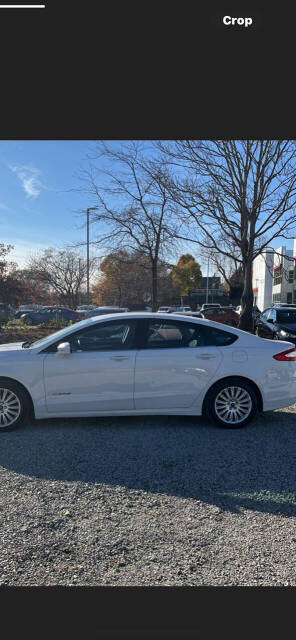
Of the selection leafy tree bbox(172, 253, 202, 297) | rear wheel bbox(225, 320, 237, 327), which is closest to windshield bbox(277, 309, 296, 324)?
rear wheel bbox(225, 320, 237, 327)

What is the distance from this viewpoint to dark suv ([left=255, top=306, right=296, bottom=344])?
497 inches

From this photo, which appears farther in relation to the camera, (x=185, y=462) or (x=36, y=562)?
(x=185, y=462)

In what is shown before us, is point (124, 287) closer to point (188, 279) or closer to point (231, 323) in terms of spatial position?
point (231, 323)

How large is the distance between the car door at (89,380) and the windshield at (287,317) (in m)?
9.91

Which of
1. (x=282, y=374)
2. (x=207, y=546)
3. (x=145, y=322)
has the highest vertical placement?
(x=145, y=322)

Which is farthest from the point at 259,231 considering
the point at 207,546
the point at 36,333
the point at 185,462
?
the point at 207,546

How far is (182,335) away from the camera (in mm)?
5105

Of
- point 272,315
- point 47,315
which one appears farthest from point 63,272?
point 272,315

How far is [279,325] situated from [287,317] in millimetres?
710

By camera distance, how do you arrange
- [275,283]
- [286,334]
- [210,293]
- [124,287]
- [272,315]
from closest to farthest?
[286,334] < [272,315] < [124,287] < [275,283] < [210,293]

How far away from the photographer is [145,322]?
5.13 meters
